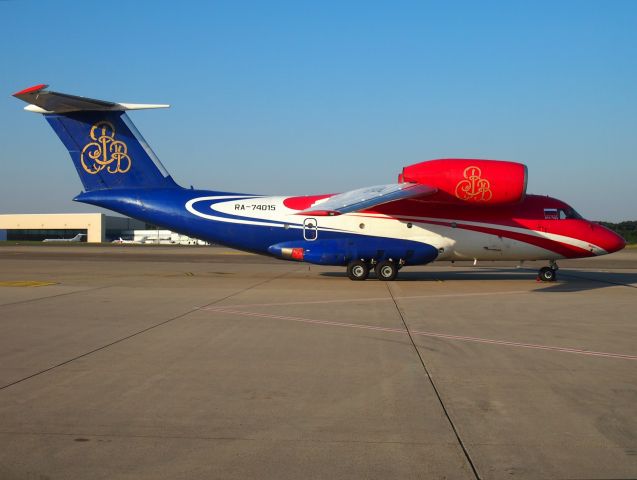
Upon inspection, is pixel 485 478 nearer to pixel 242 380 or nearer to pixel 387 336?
pixel 242 380

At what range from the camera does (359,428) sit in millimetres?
4859

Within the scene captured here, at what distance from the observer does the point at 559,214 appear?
19391mm

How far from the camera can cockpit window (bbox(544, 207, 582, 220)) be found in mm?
19359

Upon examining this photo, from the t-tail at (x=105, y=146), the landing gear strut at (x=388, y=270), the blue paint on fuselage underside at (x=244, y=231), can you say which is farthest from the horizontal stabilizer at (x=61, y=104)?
the landing gear strut at (x=388, y=270)

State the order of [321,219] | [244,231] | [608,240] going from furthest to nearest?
1. [244,231]
2. [321,219]
3. [608,240]

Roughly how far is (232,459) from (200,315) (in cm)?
712

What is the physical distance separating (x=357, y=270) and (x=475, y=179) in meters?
4.74

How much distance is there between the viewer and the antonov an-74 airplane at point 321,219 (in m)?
19.1

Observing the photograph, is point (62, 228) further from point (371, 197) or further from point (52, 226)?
point (371, 197)

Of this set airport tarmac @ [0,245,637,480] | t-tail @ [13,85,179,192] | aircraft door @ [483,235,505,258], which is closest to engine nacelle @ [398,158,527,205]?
aircraft door @ [483,235,505,258]

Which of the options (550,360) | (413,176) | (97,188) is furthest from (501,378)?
(97,188)

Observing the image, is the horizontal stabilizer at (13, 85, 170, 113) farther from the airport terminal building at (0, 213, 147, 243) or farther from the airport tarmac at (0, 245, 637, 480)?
the airport terminal building at (0, 213, 147, 243)

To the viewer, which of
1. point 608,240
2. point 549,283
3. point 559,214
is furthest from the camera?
point 559,214

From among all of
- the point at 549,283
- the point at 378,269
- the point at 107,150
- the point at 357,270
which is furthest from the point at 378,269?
the point at 107,150
